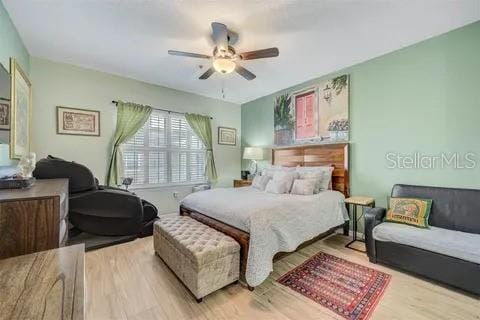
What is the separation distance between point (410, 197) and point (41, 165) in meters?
4.62

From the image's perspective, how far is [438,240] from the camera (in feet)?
6.98

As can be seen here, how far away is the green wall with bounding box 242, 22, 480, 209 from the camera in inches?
98.8

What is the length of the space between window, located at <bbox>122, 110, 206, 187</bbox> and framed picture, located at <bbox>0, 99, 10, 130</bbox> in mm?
2166

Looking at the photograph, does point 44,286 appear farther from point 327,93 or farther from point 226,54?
point 327,93

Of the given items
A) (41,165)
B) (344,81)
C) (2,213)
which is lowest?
(2,213)

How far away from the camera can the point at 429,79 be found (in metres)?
2.78

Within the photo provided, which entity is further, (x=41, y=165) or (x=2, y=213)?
(x=41, y=165)

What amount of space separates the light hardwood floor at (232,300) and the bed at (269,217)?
0.22 meters

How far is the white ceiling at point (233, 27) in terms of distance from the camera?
7.15ft

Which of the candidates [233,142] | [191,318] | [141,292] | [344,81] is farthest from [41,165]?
[344,81]

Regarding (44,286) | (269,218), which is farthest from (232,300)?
(44,286)

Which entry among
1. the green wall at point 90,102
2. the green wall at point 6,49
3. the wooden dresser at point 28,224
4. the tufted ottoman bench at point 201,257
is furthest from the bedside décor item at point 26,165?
the green wall at point 90,102

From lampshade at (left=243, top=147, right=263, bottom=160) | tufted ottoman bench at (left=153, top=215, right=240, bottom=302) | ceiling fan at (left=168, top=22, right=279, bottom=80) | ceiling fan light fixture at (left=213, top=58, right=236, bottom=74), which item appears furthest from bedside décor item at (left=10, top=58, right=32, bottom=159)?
lampshade at (left=243, top=147, right=263, bottom=160)

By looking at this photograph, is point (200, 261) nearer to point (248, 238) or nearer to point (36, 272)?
point (248, 238)
